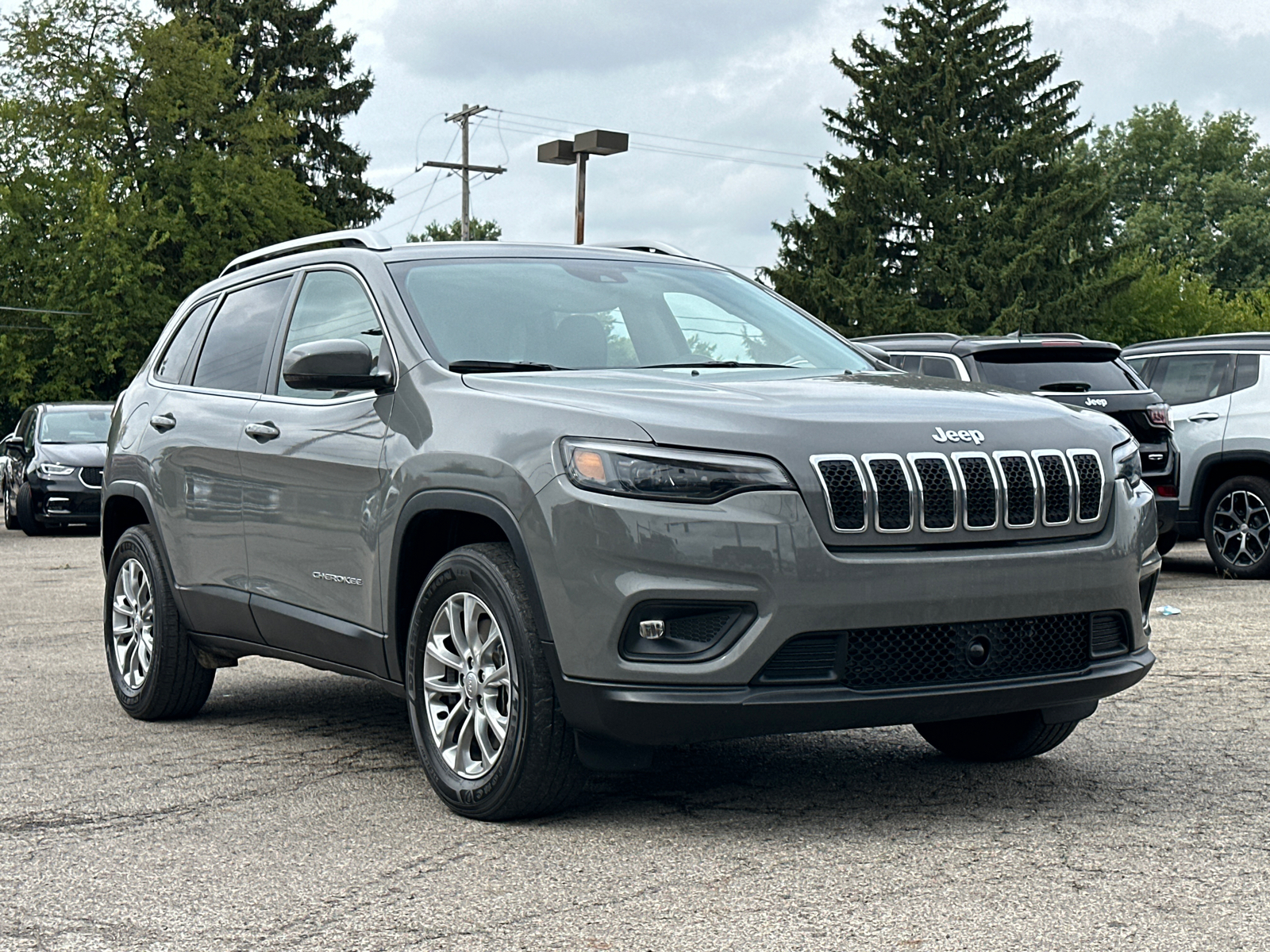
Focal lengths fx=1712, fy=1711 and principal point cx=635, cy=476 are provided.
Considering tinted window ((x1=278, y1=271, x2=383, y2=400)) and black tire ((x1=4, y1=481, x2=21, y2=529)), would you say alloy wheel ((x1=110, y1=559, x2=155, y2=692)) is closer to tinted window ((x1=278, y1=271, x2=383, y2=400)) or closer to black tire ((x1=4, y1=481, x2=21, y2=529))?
tinted window ((x1=278, y1=271, x2=383, y2=400))

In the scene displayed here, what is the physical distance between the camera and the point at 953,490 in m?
4.53

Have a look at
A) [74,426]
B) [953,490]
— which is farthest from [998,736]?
[74,426]

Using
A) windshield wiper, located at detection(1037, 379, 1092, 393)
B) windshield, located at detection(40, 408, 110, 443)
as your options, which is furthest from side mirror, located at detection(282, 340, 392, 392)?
windshield, located at detection(40, 408, 110, 443)

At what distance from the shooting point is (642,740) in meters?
4.51

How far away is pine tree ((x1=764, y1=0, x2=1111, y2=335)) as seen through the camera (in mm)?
48781

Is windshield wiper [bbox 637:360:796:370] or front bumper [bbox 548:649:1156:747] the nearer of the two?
front bumper [bbox 548:649:1156:747]

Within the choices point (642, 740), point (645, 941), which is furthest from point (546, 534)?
point (645, 941)

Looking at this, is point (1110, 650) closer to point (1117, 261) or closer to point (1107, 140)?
point (1117, 261)

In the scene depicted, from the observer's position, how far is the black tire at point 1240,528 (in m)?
12.7

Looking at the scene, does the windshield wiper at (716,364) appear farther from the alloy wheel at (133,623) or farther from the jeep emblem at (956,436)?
the alloy wheel at (133,623)

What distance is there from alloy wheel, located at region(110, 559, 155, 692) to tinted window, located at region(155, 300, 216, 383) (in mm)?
812

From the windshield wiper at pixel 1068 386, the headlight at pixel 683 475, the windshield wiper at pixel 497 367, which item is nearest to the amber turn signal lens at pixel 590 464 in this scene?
the headlight at pixel 683 475

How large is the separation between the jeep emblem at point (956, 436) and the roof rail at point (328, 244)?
7.49ft

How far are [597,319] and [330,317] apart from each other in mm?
1025
